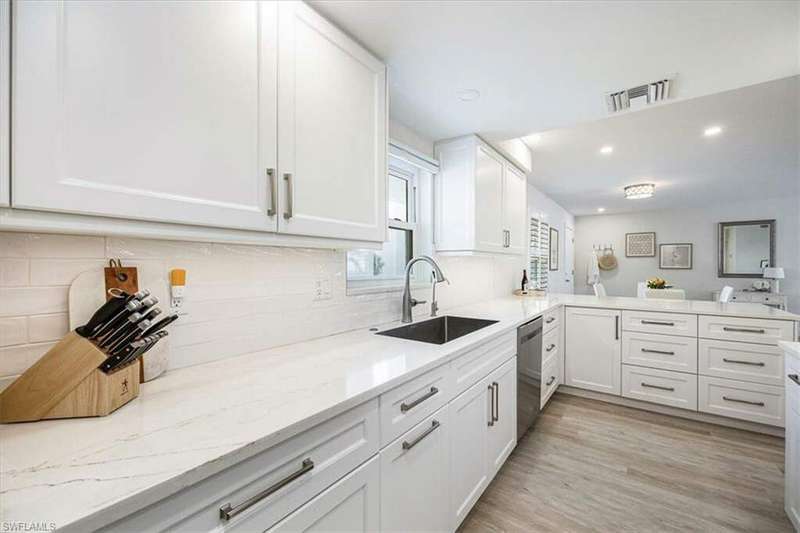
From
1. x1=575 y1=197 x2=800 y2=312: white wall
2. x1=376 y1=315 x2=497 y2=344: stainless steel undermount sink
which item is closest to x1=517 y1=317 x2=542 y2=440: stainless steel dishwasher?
x1=376 y1=315 x2=497 y2=344: stainless steel undermount sink

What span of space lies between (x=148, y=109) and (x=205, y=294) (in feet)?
2.07

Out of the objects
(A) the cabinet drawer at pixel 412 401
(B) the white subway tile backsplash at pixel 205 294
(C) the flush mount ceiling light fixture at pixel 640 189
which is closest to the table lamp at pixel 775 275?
(C) the flush mount ceiling light fixture at pixel 640 189

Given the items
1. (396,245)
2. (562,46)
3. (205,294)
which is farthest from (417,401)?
(562,46)

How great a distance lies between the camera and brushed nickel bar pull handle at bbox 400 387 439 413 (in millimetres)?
1131

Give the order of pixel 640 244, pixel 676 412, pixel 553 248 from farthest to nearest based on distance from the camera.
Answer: pixel 640 244, pixel 553 248, pixel 676 412

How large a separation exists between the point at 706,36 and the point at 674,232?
7.17m

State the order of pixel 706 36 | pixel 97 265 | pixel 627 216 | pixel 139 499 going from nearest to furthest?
pixel 139 499
pixel 97 265
pixel 706 36
pixel 627 216

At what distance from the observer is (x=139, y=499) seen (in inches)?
20.7

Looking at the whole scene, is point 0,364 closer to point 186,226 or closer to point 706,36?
point 186,226

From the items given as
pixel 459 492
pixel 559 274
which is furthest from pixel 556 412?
pixel 559 274

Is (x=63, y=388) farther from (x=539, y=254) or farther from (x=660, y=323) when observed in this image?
(x=539, y=254)

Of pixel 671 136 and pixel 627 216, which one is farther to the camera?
pixel 627 216

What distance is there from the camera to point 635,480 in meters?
1.99

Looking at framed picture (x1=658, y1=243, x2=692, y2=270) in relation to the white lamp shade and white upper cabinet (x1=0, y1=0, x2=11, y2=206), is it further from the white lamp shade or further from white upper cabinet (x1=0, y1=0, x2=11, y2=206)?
white upper cabinet (x1=0, y1=0, x2=11, y2=206)
